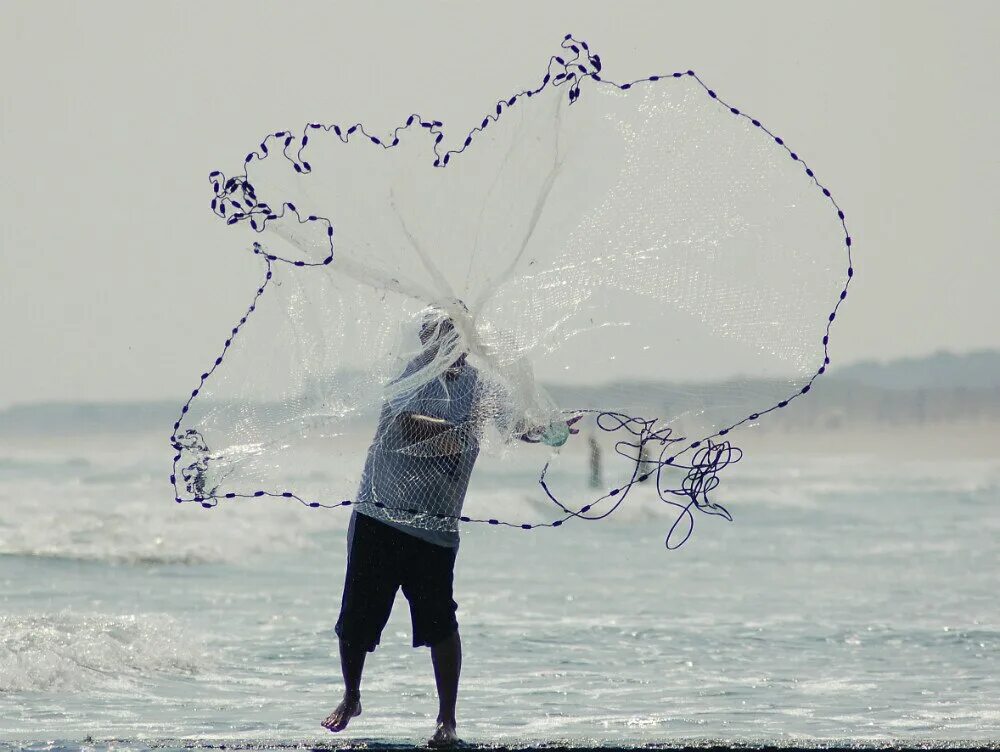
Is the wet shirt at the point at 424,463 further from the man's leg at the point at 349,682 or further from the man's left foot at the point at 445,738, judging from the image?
the man's left foot at the point at 445,738

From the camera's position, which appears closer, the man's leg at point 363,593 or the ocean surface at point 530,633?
the man's leg at point 363,593

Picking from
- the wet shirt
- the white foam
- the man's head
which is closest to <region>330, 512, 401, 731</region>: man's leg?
the wet shirt

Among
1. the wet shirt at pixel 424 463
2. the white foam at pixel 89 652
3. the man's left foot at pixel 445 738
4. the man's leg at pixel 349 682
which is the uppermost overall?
the wet shirt at pixel 424 463

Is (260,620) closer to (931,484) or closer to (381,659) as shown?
(381,659)

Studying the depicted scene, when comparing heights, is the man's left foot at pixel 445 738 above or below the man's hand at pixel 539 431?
below

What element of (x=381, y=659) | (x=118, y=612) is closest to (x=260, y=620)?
Answer: (x=118, y=612)

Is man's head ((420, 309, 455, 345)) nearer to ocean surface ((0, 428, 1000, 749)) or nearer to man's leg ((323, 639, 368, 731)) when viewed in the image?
man's leg ((323, 639, 368, 731))

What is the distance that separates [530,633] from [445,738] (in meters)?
4.31

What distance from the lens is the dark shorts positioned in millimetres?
4809

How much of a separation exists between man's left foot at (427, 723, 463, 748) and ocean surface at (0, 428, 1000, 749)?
0.22 metres

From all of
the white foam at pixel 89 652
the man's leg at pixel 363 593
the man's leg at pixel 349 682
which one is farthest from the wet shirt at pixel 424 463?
the white foam at pixel 89 652

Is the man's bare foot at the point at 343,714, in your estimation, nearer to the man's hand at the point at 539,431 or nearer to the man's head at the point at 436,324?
the man's hand at the point at 539,431

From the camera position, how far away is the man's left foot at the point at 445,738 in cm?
474

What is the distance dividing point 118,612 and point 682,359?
690 cm
